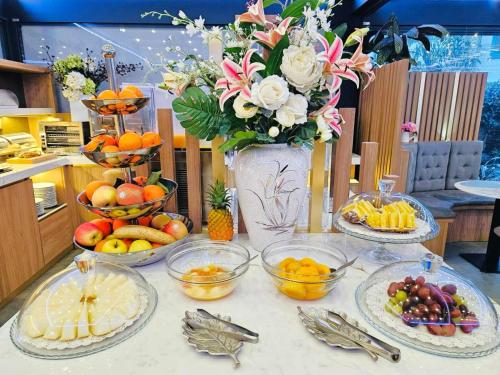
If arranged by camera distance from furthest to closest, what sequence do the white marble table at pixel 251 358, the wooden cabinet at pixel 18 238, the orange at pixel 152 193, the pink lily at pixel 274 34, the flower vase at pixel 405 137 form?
the flower vase at pixel 405 137 → the wooden cabinet at pixel 18 238 → the orange at pixel 152 193 → the pink lily at pixel 274 34 → the white marble table at pixel 251 358

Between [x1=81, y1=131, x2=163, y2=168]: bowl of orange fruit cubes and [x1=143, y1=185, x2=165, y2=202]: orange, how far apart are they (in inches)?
3.6

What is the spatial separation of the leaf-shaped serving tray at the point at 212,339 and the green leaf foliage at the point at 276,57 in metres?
0.67

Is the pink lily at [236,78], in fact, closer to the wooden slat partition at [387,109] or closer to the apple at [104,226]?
the apple at [104,226]

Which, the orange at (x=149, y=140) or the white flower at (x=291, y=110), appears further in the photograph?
the orange at (x=149, y=140)

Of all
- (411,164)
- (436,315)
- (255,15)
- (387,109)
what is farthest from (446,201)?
(255,15)

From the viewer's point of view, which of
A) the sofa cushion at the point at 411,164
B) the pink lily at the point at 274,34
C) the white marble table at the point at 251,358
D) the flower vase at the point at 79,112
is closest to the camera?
the white marble table at the point at 251,358

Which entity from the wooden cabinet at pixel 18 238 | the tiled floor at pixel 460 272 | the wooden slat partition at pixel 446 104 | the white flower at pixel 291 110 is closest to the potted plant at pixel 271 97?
the white flower at pixel 291 110

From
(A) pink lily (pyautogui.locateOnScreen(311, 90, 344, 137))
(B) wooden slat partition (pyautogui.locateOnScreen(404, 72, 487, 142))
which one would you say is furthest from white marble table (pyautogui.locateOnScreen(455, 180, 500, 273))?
(A) pink lily (pyautogui.locateOnScreen(311, 90, 344, 137))

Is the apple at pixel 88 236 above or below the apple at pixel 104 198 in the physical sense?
below

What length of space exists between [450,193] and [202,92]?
11.7 ft

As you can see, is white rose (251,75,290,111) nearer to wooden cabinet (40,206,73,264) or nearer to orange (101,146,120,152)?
orange (101,146,120,152)

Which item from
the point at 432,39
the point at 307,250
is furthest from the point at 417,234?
the point at 432,39

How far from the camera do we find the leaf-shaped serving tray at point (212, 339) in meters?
0.63

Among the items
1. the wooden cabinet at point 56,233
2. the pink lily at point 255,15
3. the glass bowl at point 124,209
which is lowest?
the wooden cabinet at point 56,233
